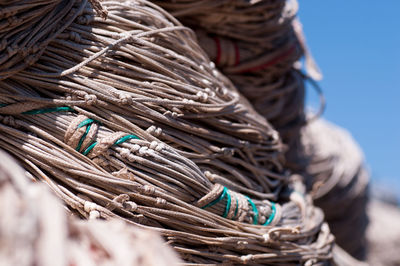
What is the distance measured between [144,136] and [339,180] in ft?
3.05

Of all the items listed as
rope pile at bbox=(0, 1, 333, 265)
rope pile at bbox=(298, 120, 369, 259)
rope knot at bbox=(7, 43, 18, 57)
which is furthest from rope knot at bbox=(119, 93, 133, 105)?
rope pile at bbox=(298, 120, 369, 259)

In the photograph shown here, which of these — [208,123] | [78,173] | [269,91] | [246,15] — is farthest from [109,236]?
[269,91]

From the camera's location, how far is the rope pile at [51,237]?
260mm

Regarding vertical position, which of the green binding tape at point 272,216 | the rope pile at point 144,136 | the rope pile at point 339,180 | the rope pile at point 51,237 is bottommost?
the rope pile at point 339,180

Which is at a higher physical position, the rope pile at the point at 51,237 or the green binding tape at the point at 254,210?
the rope pile at the point at 51,237

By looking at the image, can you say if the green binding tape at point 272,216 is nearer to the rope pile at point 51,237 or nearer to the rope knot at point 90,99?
the rope knot at point 90,99

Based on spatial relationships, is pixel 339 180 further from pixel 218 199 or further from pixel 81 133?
pixel 81 133

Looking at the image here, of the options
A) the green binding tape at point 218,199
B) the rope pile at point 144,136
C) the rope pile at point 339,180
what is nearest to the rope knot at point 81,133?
the rope pile at point 144,136

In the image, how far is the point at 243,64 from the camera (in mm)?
986

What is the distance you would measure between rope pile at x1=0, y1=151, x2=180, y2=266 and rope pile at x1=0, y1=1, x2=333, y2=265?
0.27 metres

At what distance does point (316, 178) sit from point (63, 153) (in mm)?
941

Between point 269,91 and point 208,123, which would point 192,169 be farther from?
point 269,91

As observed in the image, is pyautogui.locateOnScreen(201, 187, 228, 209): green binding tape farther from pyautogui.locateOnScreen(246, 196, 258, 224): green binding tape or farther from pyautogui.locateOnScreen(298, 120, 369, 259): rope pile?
→ pyautogui.locateOnScreen(298, 120, 369, 259): rope pile

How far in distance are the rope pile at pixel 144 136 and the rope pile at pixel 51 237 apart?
27 cm
